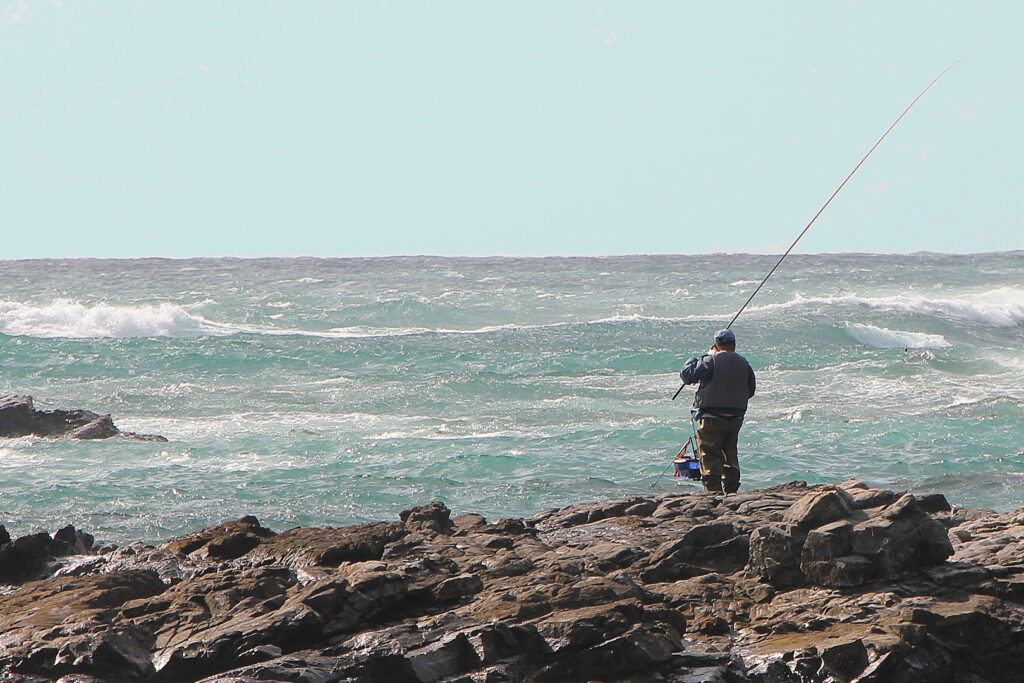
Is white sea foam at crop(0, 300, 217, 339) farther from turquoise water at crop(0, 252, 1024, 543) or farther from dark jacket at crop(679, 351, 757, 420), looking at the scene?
dark jacket at crop(679, 351, 757, 420)

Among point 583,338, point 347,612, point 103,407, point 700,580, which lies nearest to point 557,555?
point 700,580

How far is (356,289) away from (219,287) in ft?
14.2

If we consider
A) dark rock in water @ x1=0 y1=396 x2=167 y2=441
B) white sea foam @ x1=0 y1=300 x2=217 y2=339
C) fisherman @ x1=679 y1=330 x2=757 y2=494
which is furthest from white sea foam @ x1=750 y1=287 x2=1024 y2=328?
fisherman @ x1=679 y1=330 x2=757 y2=494

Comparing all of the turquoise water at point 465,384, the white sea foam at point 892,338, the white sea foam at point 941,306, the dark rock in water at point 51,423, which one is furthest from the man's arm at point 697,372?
the white sea foam at point 941,306

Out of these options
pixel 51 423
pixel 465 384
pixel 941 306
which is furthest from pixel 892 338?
pixel 51 423

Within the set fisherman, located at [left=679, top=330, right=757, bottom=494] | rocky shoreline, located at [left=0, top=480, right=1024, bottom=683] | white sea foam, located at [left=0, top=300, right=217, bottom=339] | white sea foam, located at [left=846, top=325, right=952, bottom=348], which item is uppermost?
fisherman, located at [left=679, top=330, right=757, bottom=494]

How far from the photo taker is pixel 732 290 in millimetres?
34062

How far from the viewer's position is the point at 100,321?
26188mm

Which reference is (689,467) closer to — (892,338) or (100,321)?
(892,338)

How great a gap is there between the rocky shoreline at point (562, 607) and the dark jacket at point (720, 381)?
148 cm

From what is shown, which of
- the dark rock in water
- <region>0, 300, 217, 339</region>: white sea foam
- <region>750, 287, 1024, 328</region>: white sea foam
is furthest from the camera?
<region>750, 287, 1024, 328</region>: white sea foam

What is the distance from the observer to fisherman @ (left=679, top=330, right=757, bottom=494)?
7.38 m

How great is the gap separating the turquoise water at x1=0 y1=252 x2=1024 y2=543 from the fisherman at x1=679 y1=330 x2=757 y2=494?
1852 mm

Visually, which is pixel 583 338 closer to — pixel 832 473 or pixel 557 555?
pixel 832 473
